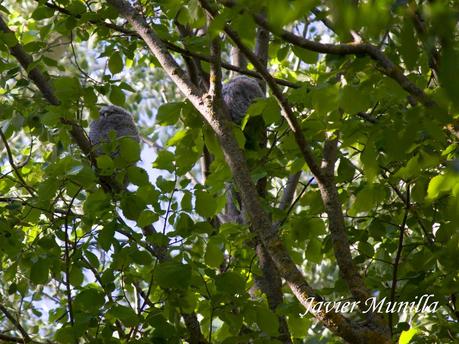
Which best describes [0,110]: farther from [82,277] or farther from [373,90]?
[373,90]

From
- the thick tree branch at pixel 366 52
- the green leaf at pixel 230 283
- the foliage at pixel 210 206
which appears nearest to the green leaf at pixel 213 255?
the foliage at pixel 210 206

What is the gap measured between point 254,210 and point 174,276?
29cm

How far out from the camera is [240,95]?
4.03m

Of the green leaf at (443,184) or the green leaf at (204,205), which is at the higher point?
the green leaf at (204,205)

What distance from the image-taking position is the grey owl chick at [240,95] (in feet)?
13.1

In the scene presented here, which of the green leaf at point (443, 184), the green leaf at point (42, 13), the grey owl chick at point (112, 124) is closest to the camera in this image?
the green leaf at point (443, 184)

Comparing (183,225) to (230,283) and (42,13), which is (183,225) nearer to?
(230,283)

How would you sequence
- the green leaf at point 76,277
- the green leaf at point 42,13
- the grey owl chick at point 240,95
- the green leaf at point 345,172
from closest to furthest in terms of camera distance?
the green leaf at point 345,172 → the green leaf at point 76,277 → the green leaf at point 42,13 → the grey owl chick at point 240,95

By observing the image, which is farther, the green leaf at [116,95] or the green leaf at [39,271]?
the green leaf at [116,95]

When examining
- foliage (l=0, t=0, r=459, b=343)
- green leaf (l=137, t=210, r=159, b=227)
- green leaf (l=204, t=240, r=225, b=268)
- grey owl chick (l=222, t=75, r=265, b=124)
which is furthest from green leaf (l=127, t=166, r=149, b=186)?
grey owl chick (l=222, t=75, r=265, b=124)

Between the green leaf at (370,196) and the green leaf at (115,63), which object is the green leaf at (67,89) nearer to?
the green leaf at (115,63)

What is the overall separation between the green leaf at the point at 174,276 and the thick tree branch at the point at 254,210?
0.22 m

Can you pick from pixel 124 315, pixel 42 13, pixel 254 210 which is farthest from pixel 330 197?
pixel 42 13

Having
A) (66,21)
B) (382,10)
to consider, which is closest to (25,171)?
(66,21)
